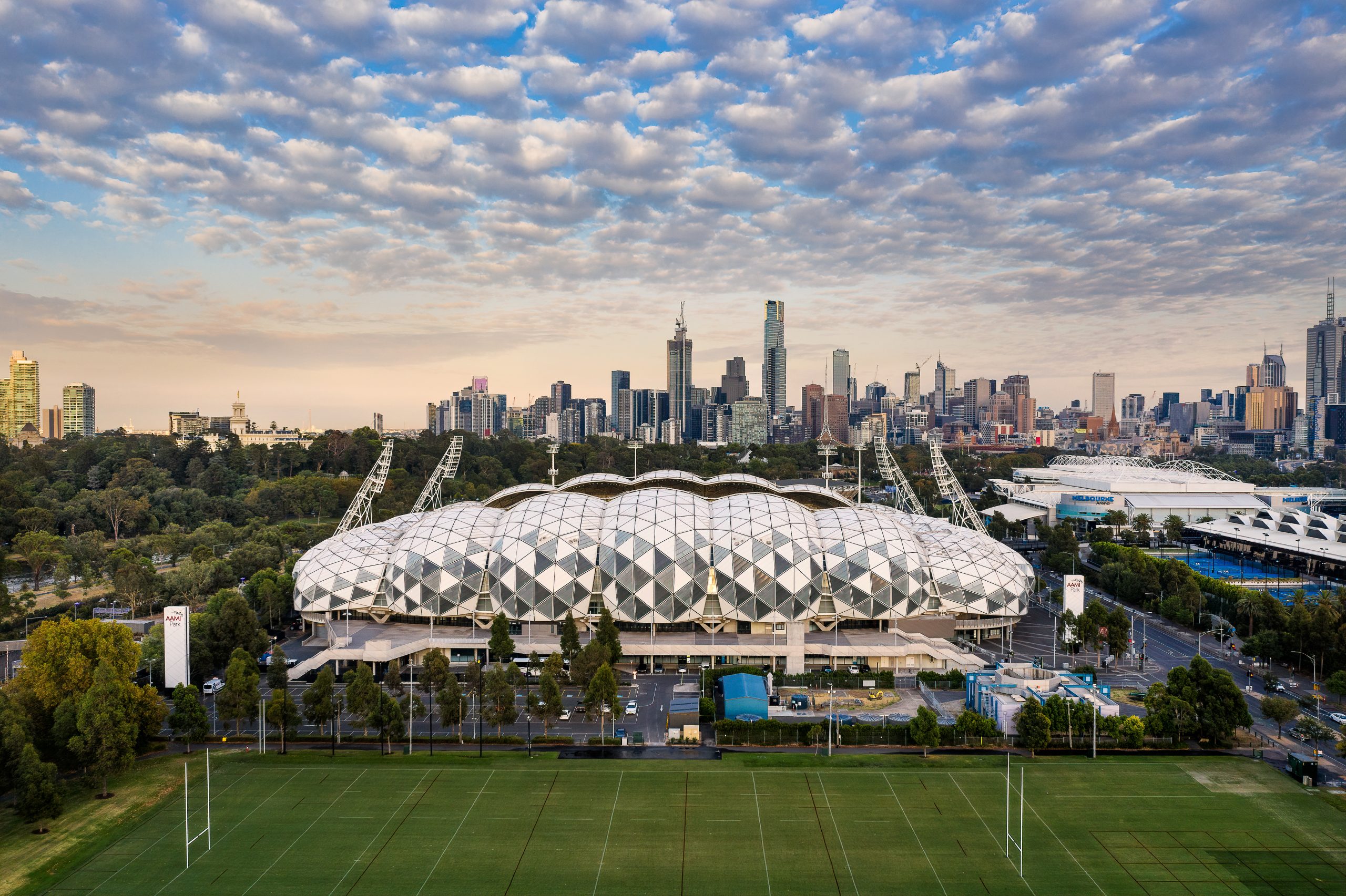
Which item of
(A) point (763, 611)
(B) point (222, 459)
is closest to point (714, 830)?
(A) point (763, 611)

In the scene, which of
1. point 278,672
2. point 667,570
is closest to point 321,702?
point 278,672

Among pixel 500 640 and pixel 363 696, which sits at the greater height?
pixel 500 640

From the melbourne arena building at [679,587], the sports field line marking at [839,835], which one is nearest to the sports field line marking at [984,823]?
the sports field line marking at [839,835]

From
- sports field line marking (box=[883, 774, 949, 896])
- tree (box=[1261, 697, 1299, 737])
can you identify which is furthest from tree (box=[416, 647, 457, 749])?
tree (box=[1261, 697, 1299, 737])

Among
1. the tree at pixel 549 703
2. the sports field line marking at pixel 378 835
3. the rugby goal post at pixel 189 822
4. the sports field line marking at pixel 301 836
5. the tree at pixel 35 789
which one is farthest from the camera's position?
the tree at pixel 549 703

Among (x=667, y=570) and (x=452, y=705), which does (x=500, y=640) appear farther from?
(x=667, y=570)

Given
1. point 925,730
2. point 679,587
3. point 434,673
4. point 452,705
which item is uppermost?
point 679,587

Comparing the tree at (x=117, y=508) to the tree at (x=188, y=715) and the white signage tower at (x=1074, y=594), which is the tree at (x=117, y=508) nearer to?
the tree at (x=188, y=715)
